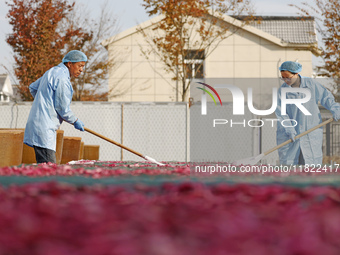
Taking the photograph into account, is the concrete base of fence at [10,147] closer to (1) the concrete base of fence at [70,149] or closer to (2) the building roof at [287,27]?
(1) the concrete base of fence at [70,149]

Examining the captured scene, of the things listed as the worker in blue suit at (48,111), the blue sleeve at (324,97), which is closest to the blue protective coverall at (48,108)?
the worker in blue suit at (48,111)

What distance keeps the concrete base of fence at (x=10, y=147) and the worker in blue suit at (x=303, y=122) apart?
3412mm

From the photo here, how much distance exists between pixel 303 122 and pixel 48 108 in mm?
3253

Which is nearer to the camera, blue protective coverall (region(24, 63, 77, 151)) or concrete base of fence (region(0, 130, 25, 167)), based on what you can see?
blue protective coverall (region(24, 63, 77, 151))

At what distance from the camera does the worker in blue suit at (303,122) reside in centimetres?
742

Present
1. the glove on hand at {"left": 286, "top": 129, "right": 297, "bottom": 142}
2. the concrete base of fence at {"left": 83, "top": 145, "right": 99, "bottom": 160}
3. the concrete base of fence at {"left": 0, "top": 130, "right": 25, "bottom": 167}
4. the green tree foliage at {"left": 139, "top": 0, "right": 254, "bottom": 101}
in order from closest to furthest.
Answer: the glove on hand at {"left": 286, "top": 129, "right": 297, "bottom": 142} → the concrete base of fence at {"left": 0, "top": 130, "right": 25, "bottom": 167} → the concrete base of fence at {"left": 83, "top": 145, "right": 99, "bottom": 160} → the green tree foliage at {"left": 139, "top": 0, "right": 254, "bottom": 101}

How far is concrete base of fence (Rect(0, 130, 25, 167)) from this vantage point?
752cm

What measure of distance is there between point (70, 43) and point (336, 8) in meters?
9.93

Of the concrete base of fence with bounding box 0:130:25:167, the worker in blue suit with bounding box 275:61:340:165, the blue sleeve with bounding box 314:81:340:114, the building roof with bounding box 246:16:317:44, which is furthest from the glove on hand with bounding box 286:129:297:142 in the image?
the building roof with bounding box 246:16:317:44

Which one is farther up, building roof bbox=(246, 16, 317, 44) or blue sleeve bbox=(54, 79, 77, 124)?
building roof bbox=(246, 16, 317, 44)

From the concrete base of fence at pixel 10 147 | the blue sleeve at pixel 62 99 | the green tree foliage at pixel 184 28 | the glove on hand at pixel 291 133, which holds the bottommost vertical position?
the concrete base of fence at pixel 10 147

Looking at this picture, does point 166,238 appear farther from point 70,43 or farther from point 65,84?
point 70,43

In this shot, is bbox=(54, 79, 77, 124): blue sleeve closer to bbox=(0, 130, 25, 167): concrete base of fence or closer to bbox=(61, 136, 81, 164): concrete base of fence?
bbox=(0, 130, 25, 167): concrete base of fence

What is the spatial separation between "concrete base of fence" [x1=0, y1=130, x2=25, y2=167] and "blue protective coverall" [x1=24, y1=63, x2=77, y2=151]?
0.92m
